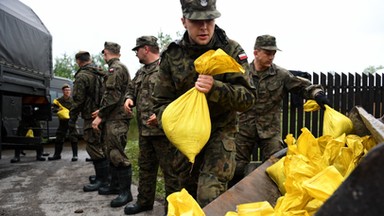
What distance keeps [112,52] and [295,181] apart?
3.94 metres

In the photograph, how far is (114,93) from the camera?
4.77m

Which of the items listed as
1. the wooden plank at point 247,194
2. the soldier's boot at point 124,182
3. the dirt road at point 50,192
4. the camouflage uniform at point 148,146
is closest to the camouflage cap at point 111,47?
the camouflage uniform at point 148,146

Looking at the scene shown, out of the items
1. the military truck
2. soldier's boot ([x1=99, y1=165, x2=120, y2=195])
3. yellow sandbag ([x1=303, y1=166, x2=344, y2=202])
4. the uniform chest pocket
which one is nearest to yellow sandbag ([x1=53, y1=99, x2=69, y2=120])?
the military truck

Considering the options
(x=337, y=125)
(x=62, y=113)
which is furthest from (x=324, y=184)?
(x=62, y=113)

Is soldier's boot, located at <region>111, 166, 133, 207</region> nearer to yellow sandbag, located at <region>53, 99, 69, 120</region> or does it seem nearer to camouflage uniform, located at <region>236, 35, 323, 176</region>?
camouflage uniform, located at <region>236, 35, 323, 176</region>

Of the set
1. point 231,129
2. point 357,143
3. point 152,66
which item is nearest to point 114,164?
point 152,66

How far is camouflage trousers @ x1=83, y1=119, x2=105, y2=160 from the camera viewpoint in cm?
543

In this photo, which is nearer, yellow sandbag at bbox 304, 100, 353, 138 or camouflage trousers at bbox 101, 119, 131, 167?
yellow sandbag at bbox 304, 100, 353, 138

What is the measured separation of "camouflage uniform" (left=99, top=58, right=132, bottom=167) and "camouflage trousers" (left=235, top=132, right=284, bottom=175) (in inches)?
56.3

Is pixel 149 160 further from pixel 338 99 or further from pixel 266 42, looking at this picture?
pixel 338 99

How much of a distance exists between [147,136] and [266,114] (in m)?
1.39

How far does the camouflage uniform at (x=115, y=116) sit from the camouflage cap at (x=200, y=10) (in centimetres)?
251

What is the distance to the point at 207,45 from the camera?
2625 mm

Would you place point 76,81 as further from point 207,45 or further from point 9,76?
point 207,45
